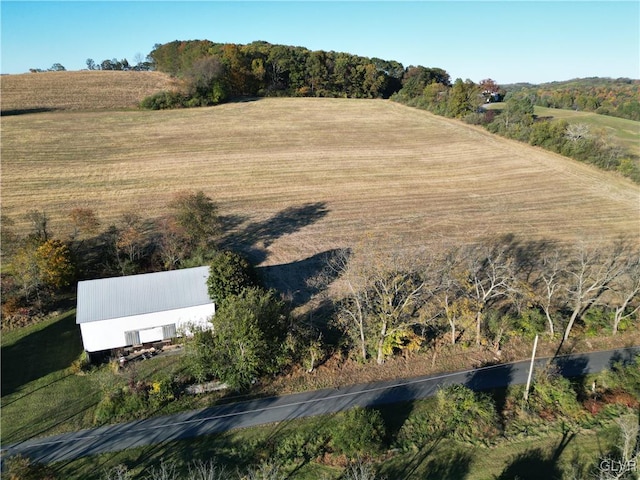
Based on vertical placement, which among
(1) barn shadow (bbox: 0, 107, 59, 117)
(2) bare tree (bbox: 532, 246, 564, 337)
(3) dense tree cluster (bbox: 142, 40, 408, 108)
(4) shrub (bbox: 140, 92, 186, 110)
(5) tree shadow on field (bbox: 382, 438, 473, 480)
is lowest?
Answer: (5) tree shadow on field (bbox: 382, 438, 473, 480)

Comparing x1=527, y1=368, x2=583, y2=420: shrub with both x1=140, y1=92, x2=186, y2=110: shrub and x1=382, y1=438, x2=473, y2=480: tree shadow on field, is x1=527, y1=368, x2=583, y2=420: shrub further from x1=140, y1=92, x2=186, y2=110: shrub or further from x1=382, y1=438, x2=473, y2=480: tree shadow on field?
x1=140, y1=92, x2=186, y2=110: shrub

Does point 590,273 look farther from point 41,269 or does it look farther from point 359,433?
point 41,269

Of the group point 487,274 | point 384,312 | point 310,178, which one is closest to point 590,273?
point 487,274

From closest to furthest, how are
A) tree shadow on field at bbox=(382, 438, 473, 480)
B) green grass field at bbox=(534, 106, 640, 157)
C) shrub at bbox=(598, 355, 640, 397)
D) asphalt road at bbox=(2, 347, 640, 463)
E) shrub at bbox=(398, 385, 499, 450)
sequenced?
tree shadow on field at bbox=(382, 438, 473, 480) < asphalt road at bbox=(2, 347, 640, 463) < shrub at bbox=(398, 385, 499, 450) < shrub at bbox=(598, 355, 640, 397) < green grass field at bbox=(534, 106, 640, 157)

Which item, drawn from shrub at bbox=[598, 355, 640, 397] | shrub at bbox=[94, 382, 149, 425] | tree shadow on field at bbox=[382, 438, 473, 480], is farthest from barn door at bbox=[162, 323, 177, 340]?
shrub at bbox=[598, 355, 640, 397]

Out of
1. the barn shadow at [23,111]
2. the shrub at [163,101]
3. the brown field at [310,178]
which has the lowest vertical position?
the brown field at [310,178]

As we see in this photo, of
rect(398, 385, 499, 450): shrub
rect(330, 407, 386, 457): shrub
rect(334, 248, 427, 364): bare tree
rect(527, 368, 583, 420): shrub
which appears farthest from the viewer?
rect(334, 248, 427, 364): bare tree

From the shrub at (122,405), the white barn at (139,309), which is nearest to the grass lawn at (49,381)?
the shrub at (122,405)

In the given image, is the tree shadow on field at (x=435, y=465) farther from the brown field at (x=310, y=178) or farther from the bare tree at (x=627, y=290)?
the brown field at (x=310, y=178)
